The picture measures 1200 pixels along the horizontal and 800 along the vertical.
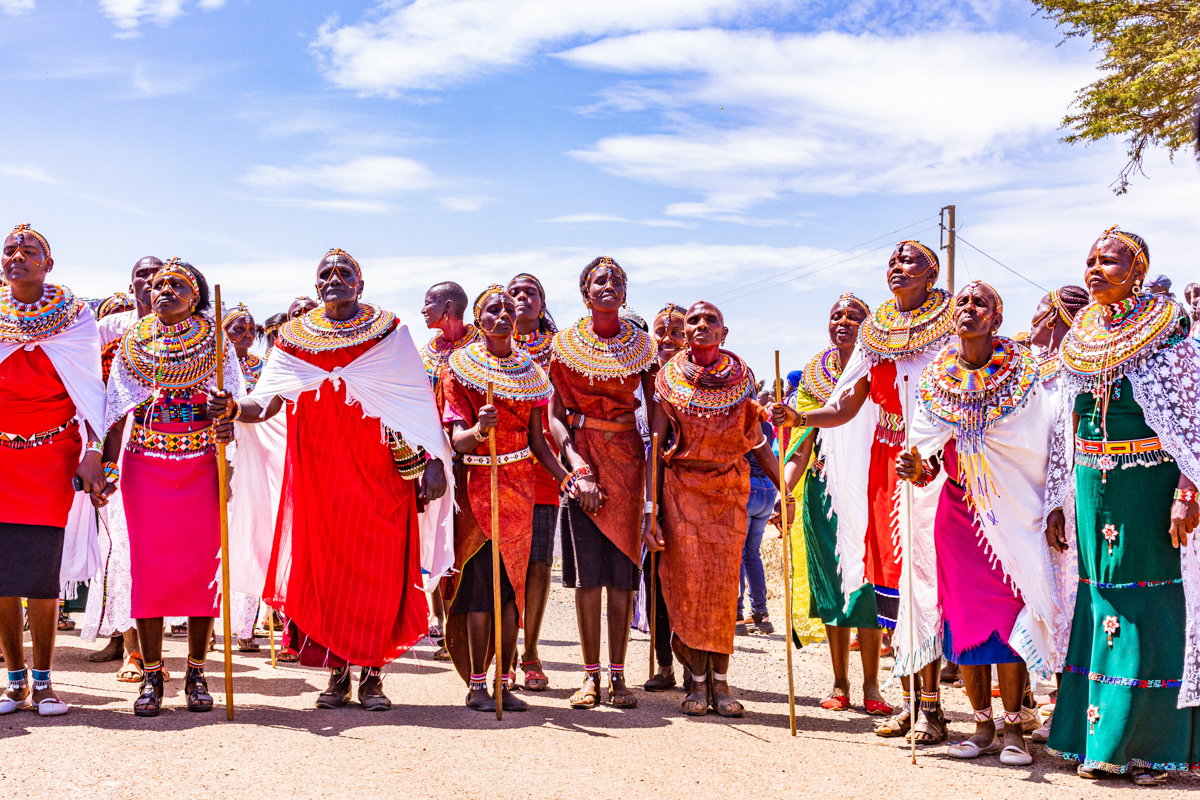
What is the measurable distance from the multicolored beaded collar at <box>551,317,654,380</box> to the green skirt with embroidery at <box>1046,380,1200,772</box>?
2.56 m

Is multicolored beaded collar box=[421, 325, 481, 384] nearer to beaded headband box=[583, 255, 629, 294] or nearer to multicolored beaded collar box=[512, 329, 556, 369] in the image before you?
multicolored beaded collar box=[512, 329, 556, 369]

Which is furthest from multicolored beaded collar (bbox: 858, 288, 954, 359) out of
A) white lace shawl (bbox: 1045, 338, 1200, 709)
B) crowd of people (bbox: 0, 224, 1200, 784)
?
white lace shawl (bbox: 1045, 338, 1200, 709)

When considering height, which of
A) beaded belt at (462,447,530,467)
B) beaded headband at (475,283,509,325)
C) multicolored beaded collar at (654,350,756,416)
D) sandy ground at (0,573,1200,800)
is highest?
beaded headband at (475,283,509,325)

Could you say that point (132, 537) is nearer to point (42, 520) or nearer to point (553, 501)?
point (42, 520)

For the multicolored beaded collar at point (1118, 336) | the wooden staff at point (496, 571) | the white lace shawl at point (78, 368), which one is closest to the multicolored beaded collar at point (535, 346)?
the wooden staff at point (496, 571)

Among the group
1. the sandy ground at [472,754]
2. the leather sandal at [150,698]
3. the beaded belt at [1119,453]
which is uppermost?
the beaded belt at [1119,453]

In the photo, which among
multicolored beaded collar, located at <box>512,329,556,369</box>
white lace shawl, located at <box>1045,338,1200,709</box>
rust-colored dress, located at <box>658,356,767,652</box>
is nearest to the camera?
white lace shawl, located at <box>1045,338,1200,709</box>

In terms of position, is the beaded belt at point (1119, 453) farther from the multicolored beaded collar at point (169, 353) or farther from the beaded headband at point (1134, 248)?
the multicolored beaded collar at point (169, 353)

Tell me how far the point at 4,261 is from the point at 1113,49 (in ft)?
52.3

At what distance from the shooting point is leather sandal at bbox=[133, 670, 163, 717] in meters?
6.13

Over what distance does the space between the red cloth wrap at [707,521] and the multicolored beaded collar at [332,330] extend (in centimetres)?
181

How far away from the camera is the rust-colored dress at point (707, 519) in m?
6.57

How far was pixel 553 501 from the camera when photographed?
7.41 metres

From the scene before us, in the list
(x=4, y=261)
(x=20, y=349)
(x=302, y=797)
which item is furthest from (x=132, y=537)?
(x=302, y=797)
